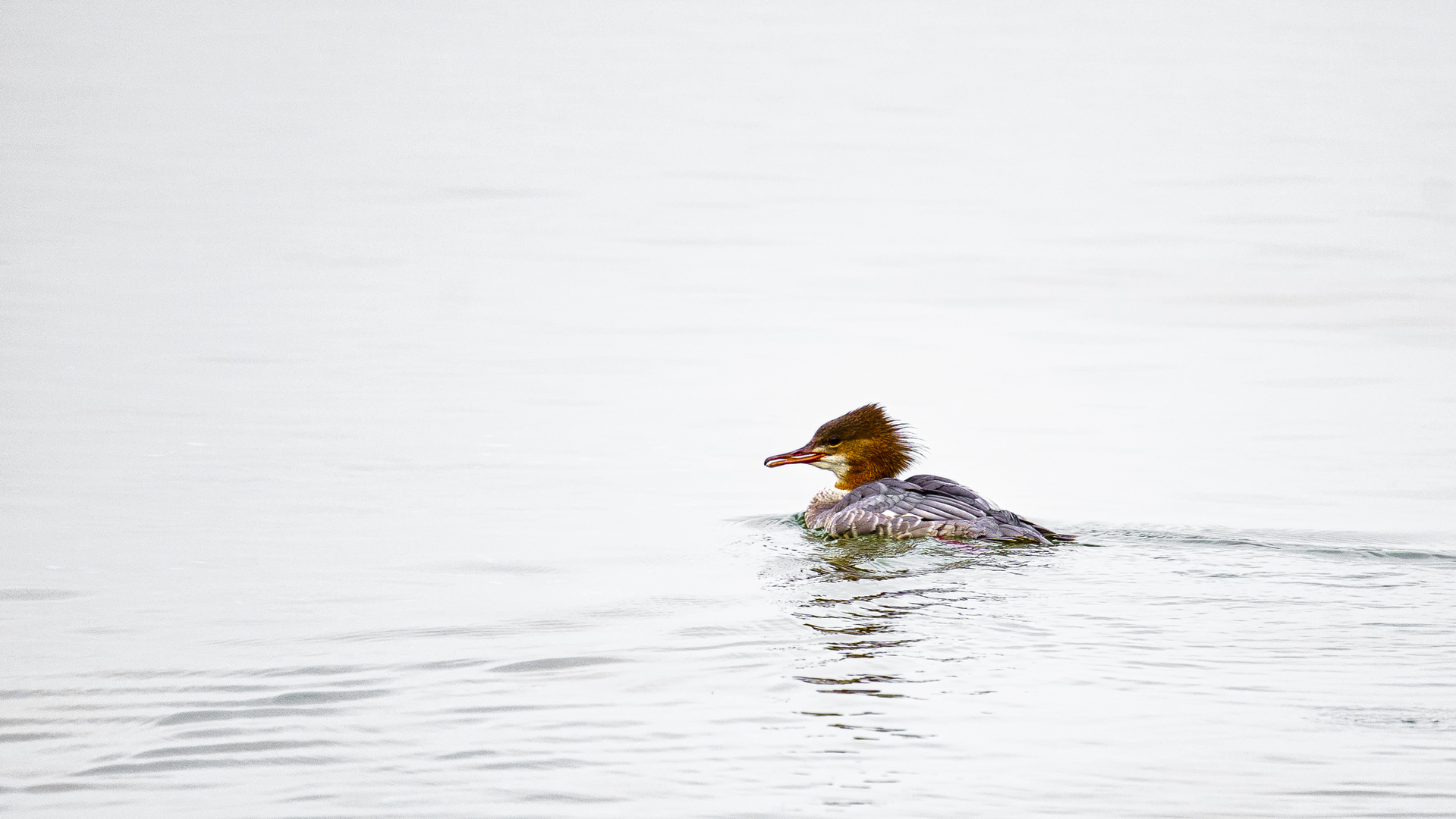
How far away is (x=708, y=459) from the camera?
10961 millimetres

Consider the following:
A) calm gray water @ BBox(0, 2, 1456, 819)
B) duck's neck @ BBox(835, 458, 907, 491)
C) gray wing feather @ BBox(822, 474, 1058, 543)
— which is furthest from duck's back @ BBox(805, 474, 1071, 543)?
duck's neck @ BBox(835, 458, 907, 491)

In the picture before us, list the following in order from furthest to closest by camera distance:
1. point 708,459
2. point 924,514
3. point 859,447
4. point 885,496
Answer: point 708,459
point 859,447
point 885,496
point 924,514

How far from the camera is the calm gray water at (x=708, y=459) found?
5438 mm

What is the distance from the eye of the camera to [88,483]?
971cm

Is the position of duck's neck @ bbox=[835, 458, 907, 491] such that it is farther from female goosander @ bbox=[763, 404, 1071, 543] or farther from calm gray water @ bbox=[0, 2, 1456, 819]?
calm gray water @ bbox=[0, 2, 1456, 819]

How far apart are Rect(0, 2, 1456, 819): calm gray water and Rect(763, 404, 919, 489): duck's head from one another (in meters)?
0.50

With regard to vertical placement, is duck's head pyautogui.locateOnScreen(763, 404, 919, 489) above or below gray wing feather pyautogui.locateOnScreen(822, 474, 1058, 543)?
above

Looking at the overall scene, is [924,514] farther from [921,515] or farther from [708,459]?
[708,459]

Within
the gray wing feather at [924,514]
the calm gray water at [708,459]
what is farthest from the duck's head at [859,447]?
the gray wing feather at [924,514]

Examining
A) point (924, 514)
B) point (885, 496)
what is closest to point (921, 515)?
point (924, 514)

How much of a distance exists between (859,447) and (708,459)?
47.2 inches

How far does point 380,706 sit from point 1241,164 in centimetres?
1944

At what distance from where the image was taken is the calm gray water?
5438 mm

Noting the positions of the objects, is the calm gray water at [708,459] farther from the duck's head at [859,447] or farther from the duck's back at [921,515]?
the duck's head at [859,447]
